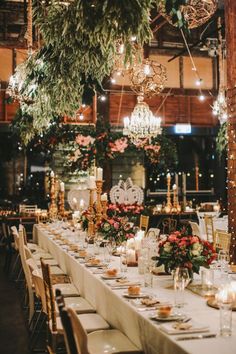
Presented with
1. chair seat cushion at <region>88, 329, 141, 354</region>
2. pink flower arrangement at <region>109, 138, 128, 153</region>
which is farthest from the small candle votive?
pink flower arrangement at <region>109, 138, 128, 153</region>

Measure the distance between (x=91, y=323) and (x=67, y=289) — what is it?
4.22ft

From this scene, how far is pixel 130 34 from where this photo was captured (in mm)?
3041

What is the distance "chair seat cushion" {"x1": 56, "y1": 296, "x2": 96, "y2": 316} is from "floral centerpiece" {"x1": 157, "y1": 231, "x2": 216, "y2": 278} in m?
0.95

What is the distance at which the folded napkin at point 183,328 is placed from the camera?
93.4 inches

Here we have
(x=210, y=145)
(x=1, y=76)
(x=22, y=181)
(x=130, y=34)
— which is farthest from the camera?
(x=210, y=145)

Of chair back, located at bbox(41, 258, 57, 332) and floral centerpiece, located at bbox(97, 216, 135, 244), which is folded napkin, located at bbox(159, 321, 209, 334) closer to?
chair back, located at bbox(41, 258, 57, 332)

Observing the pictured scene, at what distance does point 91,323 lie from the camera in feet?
11.6

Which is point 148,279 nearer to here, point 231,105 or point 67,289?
point 67,289

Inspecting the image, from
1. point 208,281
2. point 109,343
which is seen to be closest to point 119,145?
point 208,281

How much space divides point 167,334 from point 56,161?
1091 cm

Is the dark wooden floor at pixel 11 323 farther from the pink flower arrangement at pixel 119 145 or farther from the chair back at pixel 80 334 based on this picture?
the pink flower arrangement at pixel 119 145

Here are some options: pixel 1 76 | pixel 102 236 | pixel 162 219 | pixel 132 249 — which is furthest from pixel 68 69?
pixel 1 76

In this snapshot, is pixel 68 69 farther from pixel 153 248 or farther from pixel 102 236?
pixel 102 236

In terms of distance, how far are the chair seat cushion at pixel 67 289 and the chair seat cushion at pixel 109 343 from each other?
4.34ft
